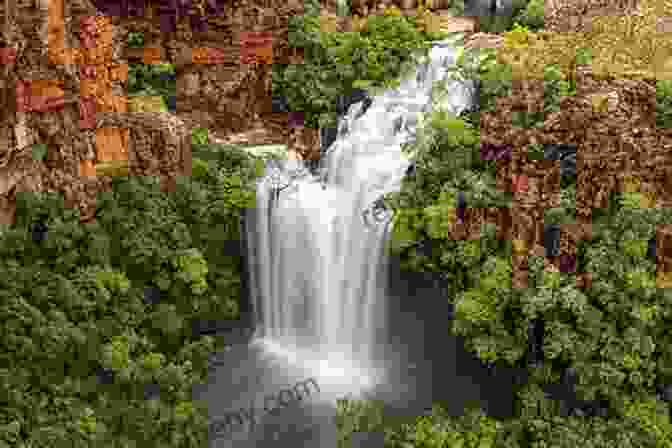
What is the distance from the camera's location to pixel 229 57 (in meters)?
14.6

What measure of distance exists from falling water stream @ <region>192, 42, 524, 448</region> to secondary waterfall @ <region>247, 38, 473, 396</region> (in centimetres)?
2

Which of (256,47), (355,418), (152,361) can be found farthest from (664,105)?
(152,361)

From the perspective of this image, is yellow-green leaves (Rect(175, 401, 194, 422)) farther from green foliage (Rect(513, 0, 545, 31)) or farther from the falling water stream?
green foliage (Rect(513, 0, 545, 31))

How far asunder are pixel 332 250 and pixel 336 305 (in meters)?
1.18

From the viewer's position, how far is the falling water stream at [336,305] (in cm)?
1169

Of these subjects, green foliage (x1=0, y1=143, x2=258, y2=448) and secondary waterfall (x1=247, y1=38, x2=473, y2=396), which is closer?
green foliage (x1=0, y1=143, x2=258, y2=448)

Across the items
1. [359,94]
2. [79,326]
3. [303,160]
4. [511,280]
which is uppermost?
[359,94]

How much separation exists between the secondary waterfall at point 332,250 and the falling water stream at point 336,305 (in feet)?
0.07

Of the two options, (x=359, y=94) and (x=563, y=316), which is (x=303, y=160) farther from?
(x=563, y=316)

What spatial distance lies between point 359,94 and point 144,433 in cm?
913

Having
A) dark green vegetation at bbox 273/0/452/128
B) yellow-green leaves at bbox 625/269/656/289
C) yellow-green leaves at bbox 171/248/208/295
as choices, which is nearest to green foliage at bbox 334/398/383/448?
yellow-green leaves at bbox 171/248/208/295

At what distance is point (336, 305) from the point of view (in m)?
12.9

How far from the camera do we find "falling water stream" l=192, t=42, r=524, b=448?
38.3ft

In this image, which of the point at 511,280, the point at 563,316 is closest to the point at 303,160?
the point at 511,280
